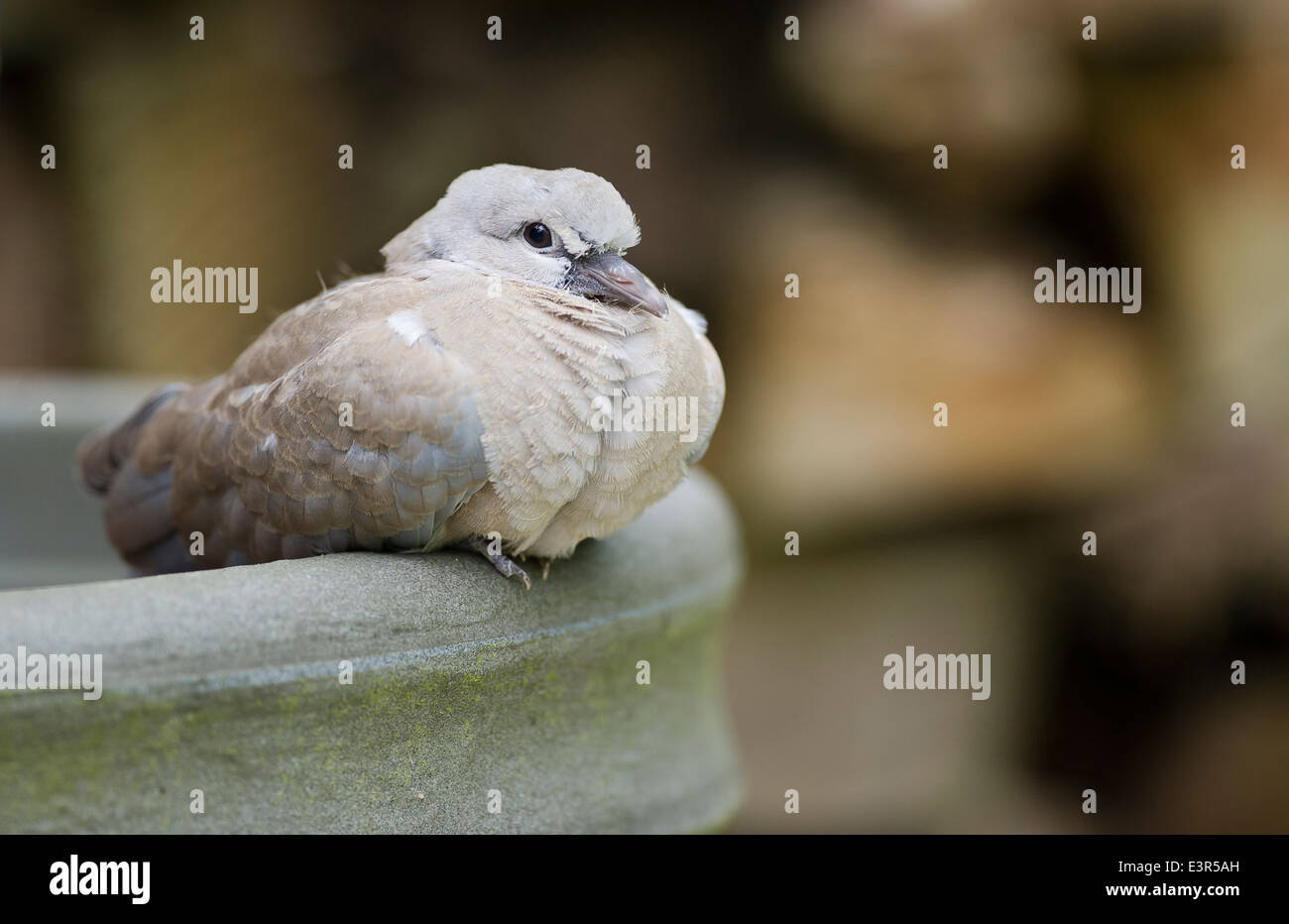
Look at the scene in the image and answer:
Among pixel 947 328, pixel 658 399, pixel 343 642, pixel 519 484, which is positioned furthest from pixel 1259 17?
pixel 343 642

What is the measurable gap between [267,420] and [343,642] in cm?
52

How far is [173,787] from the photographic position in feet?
4.90

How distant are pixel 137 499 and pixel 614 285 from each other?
0.92m

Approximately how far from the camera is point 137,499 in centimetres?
221

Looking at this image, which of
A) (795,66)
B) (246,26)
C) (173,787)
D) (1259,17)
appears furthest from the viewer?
(246,26)

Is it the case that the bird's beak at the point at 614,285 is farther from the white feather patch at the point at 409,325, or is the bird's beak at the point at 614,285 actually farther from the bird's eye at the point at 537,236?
the white feather patch at the point at 409,325

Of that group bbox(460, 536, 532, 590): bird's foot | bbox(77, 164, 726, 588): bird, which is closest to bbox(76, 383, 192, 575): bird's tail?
bbox(77, 164, 726, 588): bird

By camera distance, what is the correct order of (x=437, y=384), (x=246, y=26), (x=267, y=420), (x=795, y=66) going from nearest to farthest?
(x=437, y=384)
(x=267, y=420)
(x=795, y=66)
(x=246, y=26)

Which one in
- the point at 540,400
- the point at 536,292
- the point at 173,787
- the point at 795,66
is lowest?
the point at 173,787

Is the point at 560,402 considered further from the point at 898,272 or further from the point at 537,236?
the point at 898,272

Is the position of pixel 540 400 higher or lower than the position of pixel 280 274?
lower

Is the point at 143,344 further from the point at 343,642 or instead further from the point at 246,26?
the point at 343,642

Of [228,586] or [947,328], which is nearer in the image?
[228,586]

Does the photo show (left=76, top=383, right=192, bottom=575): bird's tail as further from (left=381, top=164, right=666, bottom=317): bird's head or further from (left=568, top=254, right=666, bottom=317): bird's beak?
(left=568, top=254, right=666, bottom=317): bird's beak
